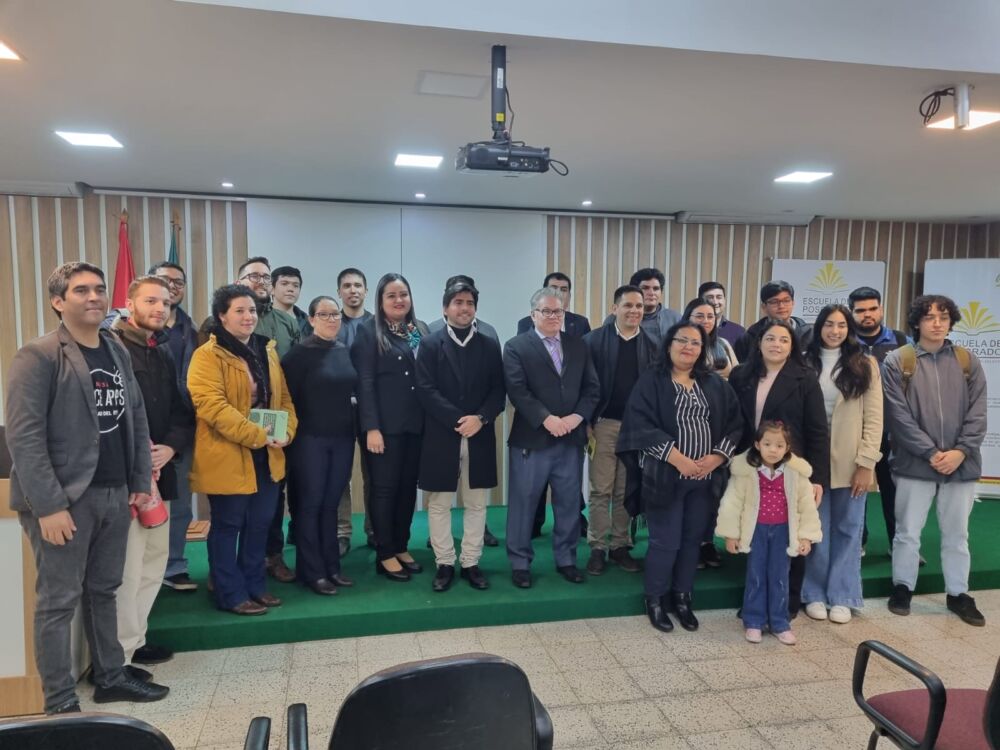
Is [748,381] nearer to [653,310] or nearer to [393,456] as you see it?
[653,310]

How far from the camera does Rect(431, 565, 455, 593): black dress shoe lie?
3511 mm

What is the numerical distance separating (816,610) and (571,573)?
1.31 meters

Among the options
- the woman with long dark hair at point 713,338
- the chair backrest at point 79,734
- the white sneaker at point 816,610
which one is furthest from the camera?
the woman with long dark hair at point 713,338

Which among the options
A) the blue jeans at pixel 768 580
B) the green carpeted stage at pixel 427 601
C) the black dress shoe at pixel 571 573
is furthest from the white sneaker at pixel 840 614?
the black dress shoe at pixel 571 573

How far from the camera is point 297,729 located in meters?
1.43

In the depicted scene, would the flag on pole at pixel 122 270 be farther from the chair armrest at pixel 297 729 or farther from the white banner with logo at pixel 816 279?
the white banner with logo at pixel 816 279

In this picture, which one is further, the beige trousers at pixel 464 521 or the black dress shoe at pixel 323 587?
the beige trousers at pixel 464 521

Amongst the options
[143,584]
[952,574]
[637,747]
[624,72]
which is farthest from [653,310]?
[143,584]

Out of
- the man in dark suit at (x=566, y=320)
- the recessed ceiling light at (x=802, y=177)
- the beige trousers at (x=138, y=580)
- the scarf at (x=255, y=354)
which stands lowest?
the beige trousers at (x=138, y=580)

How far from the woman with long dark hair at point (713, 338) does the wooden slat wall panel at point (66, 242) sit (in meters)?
3.70

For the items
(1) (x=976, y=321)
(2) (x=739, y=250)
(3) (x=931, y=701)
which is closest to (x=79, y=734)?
(3) (x=931, y=701)

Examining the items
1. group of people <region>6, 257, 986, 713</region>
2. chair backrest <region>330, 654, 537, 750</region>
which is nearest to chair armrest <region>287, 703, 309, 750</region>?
chair backrest <region>330, 654, 537, 750</region>

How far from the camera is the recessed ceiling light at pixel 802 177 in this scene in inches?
179

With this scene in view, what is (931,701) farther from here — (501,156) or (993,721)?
(501,156)
